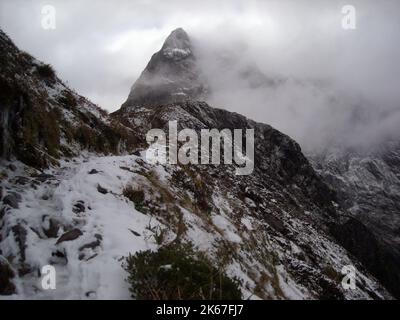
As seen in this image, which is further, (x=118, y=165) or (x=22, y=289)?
(x=118, y=165)

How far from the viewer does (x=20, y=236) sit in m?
7.67

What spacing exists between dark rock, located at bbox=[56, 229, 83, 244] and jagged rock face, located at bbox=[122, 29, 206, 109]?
13706 cm

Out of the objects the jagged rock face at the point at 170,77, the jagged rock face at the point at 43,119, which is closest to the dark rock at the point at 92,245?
the jagged rock face at the point at 43,119

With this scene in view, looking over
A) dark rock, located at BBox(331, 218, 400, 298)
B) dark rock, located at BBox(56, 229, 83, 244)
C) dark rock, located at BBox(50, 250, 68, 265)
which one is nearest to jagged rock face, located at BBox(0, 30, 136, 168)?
dark rock, located at BBox(56, 229, 83, 244)

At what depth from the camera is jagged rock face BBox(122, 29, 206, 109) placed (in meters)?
152

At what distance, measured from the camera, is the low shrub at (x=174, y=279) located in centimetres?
649

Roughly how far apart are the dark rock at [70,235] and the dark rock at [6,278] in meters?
1.09

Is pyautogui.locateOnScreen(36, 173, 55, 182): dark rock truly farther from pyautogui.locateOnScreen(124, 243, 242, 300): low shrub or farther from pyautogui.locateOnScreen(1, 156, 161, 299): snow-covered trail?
pyautogui.locateOnScreen(124, 243, 242, 300): low shrub

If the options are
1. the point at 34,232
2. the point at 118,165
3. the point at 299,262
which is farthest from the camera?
the point at 299,262

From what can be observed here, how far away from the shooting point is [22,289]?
663cm

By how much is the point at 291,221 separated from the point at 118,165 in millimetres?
11640

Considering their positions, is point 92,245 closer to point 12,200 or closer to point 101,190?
point 12,200

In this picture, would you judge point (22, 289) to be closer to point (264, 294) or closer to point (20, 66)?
point (264, 294)
